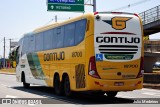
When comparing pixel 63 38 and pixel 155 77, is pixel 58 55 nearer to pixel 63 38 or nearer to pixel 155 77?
pixel 63 38

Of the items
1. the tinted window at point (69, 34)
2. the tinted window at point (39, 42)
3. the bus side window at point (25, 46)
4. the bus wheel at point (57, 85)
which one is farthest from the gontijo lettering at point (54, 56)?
the bus side window at point (25, 46)

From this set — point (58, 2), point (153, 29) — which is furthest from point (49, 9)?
point (153, 29)

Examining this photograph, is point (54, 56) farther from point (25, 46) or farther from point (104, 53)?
point (25, 46)

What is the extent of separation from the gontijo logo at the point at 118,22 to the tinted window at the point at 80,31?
1.01 m

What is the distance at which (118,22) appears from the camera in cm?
1708

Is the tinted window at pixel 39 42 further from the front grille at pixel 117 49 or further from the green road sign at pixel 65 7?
the green road sign at pixel 65 7

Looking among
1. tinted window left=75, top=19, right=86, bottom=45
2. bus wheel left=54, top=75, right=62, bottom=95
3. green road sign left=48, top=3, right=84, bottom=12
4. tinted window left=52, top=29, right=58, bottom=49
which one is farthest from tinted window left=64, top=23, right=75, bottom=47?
green road sign left=48, top=3, right=84, bottom=12

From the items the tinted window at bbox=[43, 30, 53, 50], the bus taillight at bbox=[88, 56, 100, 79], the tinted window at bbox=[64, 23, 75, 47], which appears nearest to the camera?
the bus taillight at bbox=[88, 56, 100, 79]

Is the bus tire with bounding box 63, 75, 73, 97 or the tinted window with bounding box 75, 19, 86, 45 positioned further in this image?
the bus tire with bounding box 63, 75, 73, 97

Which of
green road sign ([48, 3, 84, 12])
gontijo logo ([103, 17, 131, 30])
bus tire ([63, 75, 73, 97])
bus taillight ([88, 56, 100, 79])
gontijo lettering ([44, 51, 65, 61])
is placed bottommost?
bus tire ([63, 75, 73, 97])

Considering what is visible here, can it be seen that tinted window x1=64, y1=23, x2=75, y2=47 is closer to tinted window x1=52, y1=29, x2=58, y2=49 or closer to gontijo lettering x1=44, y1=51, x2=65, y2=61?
gontijo lettering x1=44, y1=51, x2=65, y2=61

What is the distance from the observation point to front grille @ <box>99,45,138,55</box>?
1683cm

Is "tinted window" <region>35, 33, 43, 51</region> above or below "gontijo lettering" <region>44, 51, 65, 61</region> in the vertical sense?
above

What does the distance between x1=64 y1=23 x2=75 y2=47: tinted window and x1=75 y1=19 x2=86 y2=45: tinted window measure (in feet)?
1.54
